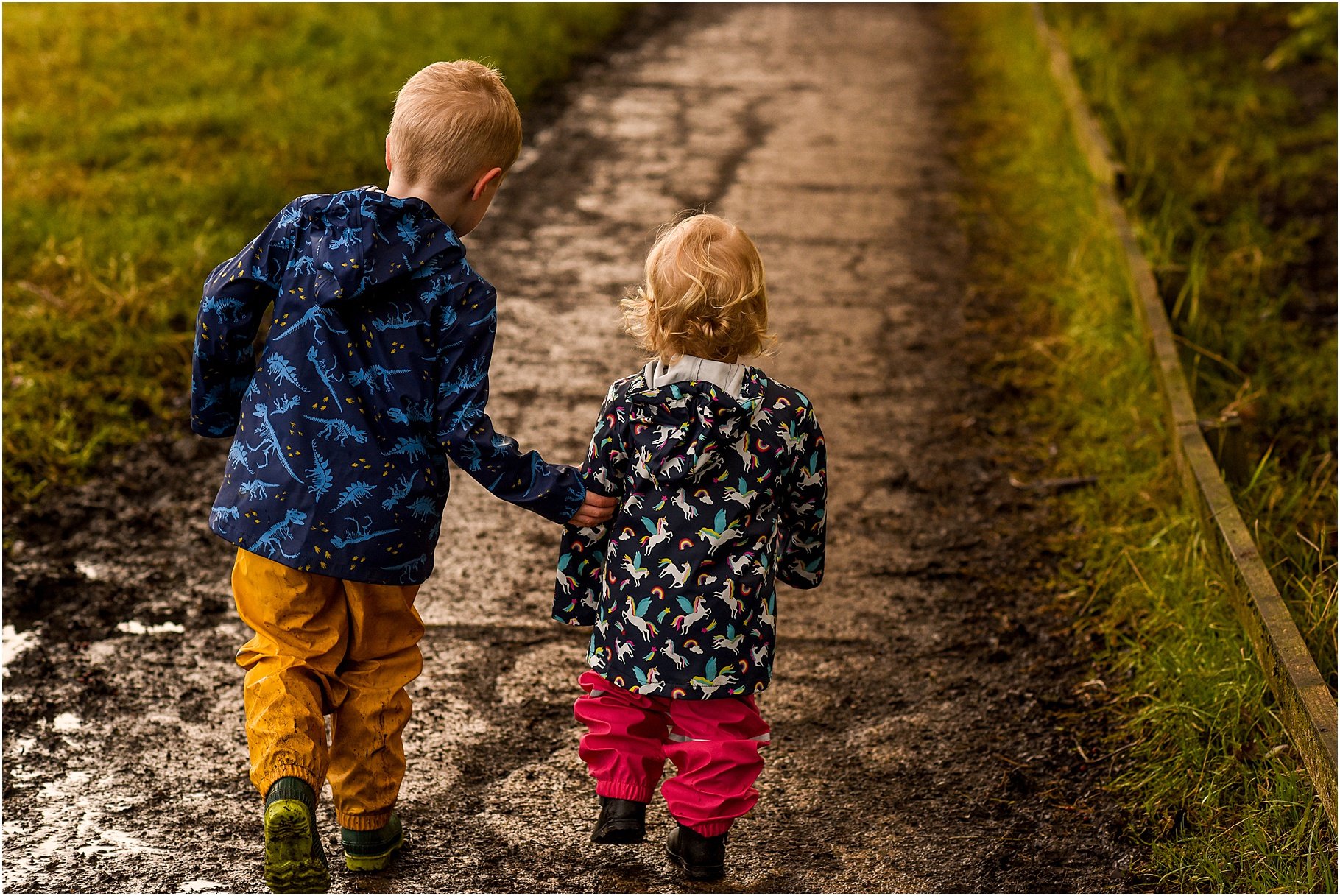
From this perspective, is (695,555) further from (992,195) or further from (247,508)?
(992,195)

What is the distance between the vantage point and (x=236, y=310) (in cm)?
234

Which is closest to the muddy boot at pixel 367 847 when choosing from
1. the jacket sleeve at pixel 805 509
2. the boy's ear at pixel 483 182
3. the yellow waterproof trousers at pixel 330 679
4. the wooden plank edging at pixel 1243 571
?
the yellow waterproof trousers at pixel 330 679

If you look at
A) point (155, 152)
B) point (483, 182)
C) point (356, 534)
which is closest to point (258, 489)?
point (356, 534)

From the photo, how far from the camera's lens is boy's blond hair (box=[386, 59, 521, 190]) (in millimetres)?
2314

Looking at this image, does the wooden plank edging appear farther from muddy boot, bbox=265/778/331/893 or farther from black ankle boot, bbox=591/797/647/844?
muddy boot, bbox=265/778/331/893

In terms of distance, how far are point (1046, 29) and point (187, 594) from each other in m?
6.78

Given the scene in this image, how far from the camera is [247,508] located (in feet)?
7.60

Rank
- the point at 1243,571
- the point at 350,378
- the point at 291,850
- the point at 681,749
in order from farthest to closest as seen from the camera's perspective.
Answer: the point at 1243,571 → the point at 681,749 → the point at 350,378 → the point at 291,850

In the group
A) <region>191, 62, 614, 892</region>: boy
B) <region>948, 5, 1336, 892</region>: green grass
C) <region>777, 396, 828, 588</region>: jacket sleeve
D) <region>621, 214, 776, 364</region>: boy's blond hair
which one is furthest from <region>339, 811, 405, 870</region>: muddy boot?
<region>948, 5, 1336, 892</region>: green grass

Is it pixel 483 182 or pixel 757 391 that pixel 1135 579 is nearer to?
pixel 757 391

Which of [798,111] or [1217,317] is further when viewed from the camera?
[798,111]

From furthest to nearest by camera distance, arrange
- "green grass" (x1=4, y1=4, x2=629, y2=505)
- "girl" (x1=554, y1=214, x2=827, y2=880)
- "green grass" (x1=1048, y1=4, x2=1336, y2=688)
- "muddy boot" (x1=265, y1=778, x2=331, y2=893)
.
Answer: "green grass" (x1=4, y1=4, x2=629, y2=505) → "green grass" (x1=1048, y1=4, x2=1336, y2=688) → "girl" (x1=554, y1=214, x2=827, y2=880) → "muddy boot" (x1=265, y1=778, x2=331, y2=893)

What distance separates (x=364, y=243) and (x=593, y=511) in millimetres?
634

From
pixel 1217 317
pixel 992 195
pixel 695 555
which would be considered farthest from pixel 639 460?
pixel 992 195
